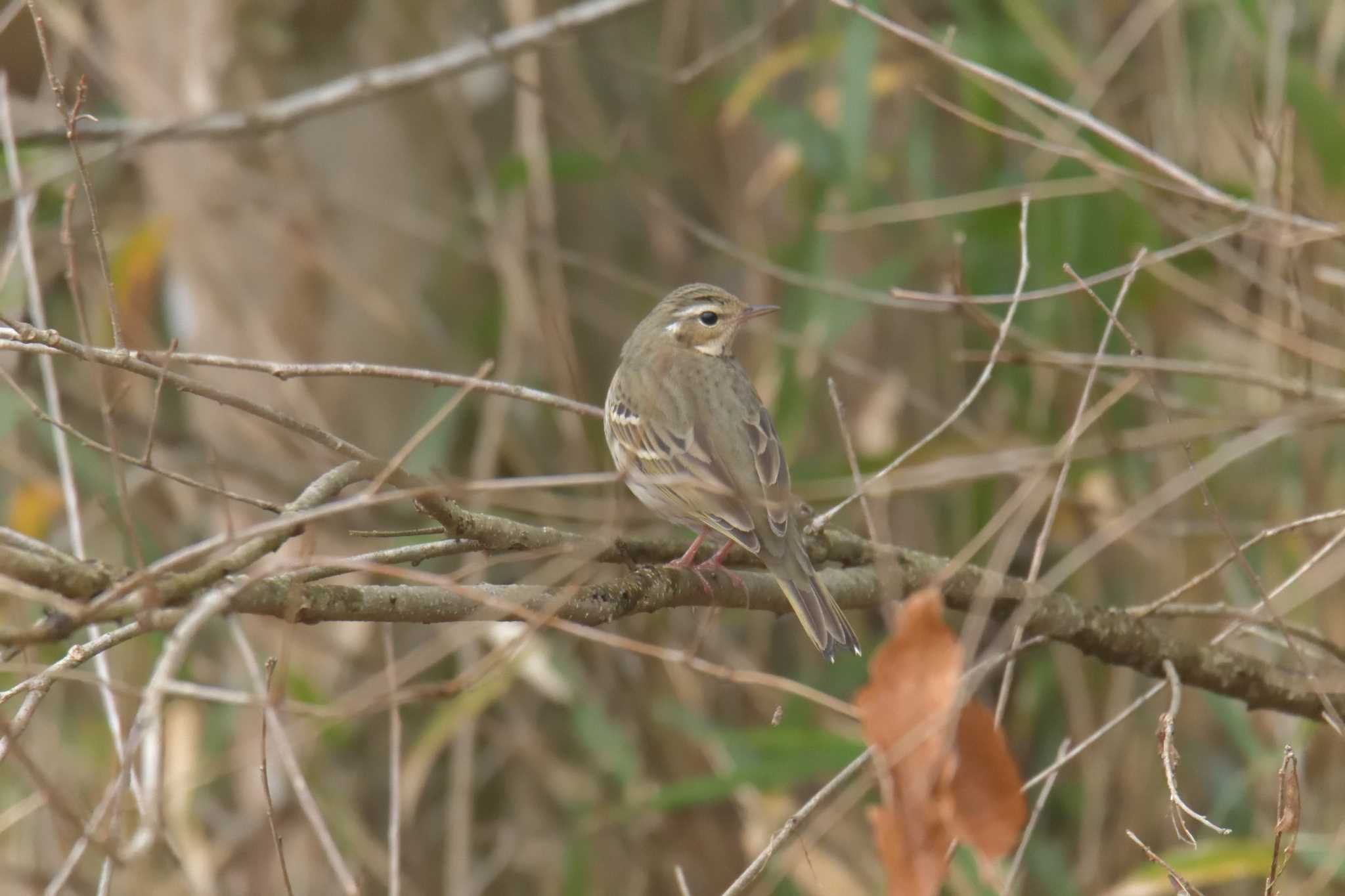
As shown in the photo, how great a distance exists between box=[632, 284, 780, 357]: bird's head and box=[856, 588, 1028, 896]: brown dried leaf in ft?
11.5

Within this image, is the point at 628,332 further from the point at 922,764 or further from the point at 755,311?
the point at 922,764

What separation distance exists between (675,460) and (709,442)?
169mm

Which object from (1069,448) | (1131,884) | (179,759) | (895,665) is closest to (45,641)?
(895,665)

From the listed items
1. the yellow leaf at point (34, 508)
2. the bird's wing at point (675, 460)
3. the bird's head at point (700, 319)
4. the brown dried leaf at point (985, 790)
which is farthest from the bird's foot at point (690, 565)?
the yellow leaf at point (34, 508)

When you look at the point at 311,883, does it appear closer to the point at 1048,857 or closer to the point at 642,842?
the point at 642,842

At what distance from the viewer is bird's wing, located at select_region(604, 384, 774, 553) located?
165 inches

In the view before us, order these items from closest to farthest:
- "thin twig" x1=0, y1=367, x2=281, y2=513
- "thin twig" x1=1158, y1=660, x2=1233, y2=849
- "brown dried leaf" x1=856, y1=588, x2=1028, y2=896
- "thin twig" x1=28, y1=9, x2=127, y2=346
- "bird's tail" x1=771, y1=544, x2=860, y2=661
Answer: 1. "brown dried leaf" x1=856, y1=588, x2=1028, y2=896
2. "thin twig" x1=0, y1=367, x2=281, y2=513
3. "thin twig" x1=28, y1=9, x2=127, y2=346
4. "thin twig" x1=1158, y1=660, x2=1233, y2=849
5. "bird's tail" x1=771, y1=544, x2=860, y2=661

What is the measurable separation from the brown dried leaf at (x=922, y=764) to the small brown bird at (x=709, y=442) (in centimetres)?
119

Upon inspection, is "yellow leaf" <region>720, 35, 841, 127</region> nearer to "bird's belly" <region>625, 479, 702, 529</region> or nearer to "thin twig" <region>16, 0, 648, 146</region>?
"thin twig" <region>16, 0, 648, 146</region>

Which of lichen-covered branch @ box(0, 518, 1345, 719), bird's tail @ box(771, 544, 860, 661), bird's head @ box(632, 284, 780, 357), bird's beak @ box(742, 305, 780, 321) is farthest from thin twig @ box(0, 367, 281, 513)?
bird's head @ box(632, 284, 780, 357)

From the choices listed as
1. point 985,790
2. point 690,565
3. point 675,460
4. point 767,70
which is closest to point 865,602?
point 690,565

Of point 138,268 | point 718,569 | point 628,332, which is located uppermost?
point 138,268

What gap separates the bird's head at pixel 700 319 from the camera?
5.57m

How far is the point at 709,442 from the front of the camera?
4824 millimetres
